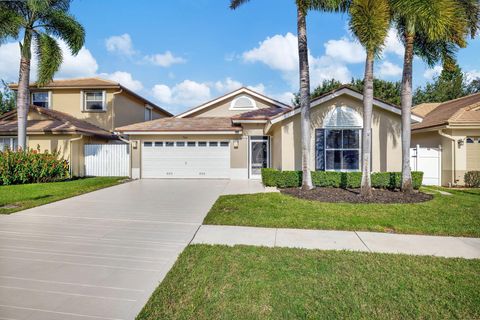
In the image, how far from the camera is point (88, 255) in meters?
4.60

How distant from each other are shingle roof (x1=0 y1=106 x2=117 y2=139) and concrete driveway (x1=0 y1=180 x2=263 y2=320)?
29.4 ft

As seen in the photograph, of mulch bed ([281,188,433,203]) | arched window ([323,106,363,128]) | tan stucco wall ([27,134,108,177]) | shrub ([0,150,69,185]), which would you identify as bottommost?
mulch bed ([281,188,433,203])

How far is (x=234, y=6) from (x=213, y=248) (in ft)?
39.0

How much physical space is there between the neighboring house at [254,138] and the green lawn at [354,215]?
392 cm

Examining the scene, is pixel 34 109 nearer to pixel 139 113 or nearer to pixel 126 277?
pixel 139 113

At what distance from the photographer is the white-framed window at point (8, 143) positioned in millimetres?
16359

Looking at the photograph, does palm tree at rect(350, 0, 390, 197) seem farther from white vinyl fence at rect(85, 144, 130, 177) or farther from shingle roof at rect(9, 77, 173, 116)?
shingle roof at rect(9, 77, 173, 116)

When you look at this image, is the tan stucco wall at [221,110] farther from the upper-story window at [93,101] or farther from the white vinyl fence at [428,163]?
the white vinyl fence at [428,163]

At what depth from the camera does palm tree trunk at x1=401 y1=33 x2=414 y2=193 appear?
10.4 m

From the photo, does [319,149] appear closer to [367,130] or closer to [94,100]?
[367,130]

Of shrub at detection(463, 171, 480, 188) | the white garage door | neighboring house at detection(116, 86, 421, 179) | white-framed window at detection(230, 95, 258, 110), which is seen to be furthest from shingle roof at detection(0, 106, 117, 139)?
shrub at detection(463, 171, 480, 188)

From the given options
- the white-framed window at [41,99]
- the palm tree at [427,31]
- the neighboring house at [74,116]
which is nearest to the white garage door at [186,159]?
the neighboring house at [74,116]

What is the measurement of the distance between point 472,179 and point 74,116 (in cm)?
2455

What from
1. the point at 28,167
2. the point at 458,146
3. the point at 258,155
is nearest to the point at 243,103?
the point at 258,155
